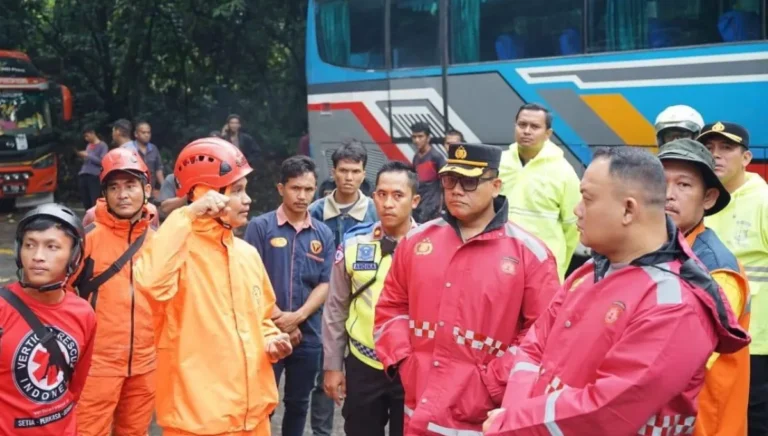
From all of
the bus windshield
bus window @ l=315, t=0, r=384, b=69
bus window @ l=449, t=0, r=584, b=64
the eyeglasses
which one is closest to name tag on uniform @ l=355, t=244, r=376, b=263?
the eyeglasses

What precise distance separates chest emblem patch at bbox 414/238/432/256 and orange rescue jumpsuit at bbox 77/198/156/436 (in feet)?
5.42

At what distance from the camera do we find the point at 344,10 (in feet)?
36.8

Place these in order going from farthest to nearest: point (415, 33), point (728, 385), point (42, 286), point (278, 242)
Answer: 1. point (415, 33)
2. point (278, 242)
3. point (42, 286)
4. point (728, 385)

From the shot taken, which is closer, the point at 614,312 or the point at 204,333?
the point at 614,312

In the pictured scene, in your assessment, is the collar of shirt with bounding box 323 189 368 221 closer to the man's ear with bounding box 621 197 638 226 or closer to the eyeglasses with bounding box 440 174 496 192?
the eyeglasses with bounding box 440 174 496 192

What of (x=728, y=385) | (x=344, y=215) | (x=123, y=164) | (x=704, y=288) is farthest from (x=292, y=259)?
(x=704, y=288)

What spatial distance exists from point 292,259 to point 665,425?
3.06m

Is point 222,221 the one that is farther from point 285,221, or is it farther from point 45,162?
point 45,162

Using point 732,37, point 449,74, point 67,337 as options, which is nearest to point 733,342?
point 67,337

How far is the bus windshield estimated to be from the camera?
1758cm

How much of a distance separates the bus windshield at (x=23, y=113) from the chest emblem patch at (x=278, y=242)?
556 inches

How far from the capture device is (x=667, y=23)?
7.91 m

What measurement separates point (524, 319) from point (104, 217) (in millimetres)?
2429

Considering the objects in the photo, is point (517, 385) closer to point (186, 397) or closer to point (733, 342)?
point (733, 342)
